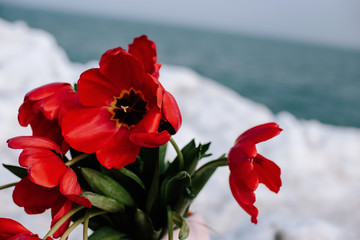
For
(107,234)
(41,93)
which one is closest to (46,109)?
(41,93)

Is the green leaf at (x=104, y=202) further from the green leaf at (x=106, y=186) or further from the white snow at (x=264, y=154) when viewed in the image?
the white snow at (x=264, y=154)

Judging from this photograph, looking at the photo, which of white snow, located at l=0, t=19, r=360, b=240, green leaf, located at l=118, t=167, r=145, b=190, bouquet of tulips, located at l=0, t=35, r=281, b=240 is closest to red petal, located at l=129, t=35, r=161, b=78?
bouquet of tulips, located at l=0, t=35, r=281, b=240

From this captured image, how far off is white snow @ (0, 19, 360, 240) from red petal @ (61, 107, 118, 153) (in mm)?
762

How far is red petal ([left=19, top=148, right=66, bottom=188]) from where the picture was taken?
28 cm

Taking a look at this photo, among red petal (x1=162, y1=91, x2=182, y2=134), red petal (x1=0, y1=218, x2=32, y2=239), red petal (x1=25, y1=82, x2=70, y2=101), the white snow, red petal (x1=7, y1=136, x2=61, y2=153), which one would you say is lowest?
the white snow

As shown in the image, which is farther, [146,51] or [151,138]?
[146,51]

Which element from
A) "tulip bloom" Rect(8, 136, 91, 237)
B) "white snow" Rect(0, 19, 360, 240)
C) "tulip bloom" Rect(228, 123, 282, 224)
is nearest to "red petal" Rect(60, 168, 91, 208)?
"tulip bloom" Rect(8, 136, 91, 237)

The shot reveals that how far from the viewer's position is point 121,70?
0.34 m

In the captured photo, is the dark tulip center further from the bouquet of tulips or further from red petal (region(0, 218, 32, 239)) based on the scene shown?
red petal (region(0, 218, 32, 239))

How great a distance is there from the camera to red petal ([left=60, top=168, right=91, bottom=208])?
0.96 ft

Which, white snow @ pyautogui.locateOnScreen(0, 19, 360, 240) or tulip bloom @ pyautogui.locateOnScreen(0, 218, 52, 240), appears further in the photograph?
white snow @ pyautogui.locateOnScreen(0, 19, 360, 240)

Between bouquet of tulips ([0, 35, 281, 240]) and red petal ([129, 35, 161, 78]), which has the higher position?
red petal ([129, 35, 161, 78])

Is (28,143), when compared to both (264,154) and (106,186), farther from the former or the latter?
(264,154)

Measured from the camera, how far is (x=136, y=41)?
38 cm
